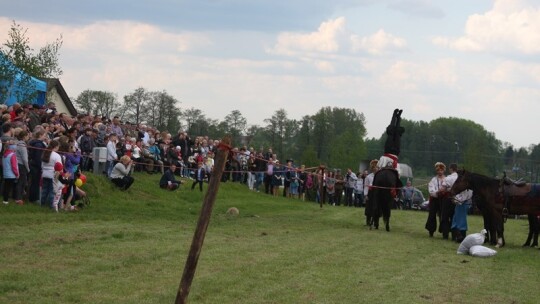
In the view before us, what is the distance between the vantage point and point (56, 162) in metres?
20.4

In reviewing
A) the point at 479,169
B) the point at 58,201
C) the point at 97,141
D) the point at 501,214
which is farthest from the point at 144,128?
the point at 479,169

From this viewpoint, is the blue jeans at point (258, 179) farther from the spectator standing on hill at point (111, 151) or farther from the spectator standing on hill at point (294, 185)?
the spectator standing on hill at point (111, 151)

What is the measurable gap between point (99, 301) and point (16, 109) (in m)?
14.0

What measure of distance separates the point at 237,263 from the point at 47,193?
9.10m

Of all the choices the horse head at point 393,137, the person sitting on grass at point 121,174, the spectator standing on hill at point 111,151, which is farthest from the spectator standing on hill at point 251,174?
the horse head at point 393,137

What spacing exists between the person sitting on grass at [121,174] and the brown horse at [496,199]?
10297 mm

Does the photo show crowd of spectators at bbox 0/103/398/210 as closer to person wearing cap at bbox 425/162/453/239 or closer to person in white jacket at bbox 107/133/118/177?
person in white jacket at bbox 107/133/118/177

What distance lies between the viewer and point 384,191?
23.7 metres

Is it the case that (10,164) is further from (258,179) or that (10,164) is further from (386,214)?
(258,179)

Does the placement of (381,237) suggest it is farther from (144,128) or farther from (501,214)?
(144,128)

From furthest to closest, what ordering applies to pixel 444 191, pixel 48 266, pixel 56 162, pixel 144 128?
pixel 144 128, pixel 444 191, pixel 56 162, pixel 48 266

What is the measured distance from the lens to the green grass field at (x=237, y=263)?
10711 mm

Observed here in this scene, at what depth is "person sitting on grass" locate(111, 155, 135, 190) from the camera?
26062mm

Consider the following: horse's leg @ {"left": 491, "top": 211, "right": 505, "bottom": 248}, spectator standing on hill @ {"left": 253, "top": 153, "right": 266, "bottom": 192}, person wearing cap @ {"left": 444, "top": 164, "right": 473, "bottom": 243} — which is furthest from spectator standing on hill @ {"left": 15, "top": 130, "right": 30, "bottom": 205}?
spectator standing on hill @ {"left": 253, "top": 153, "right": 266, "bottom": 192}
